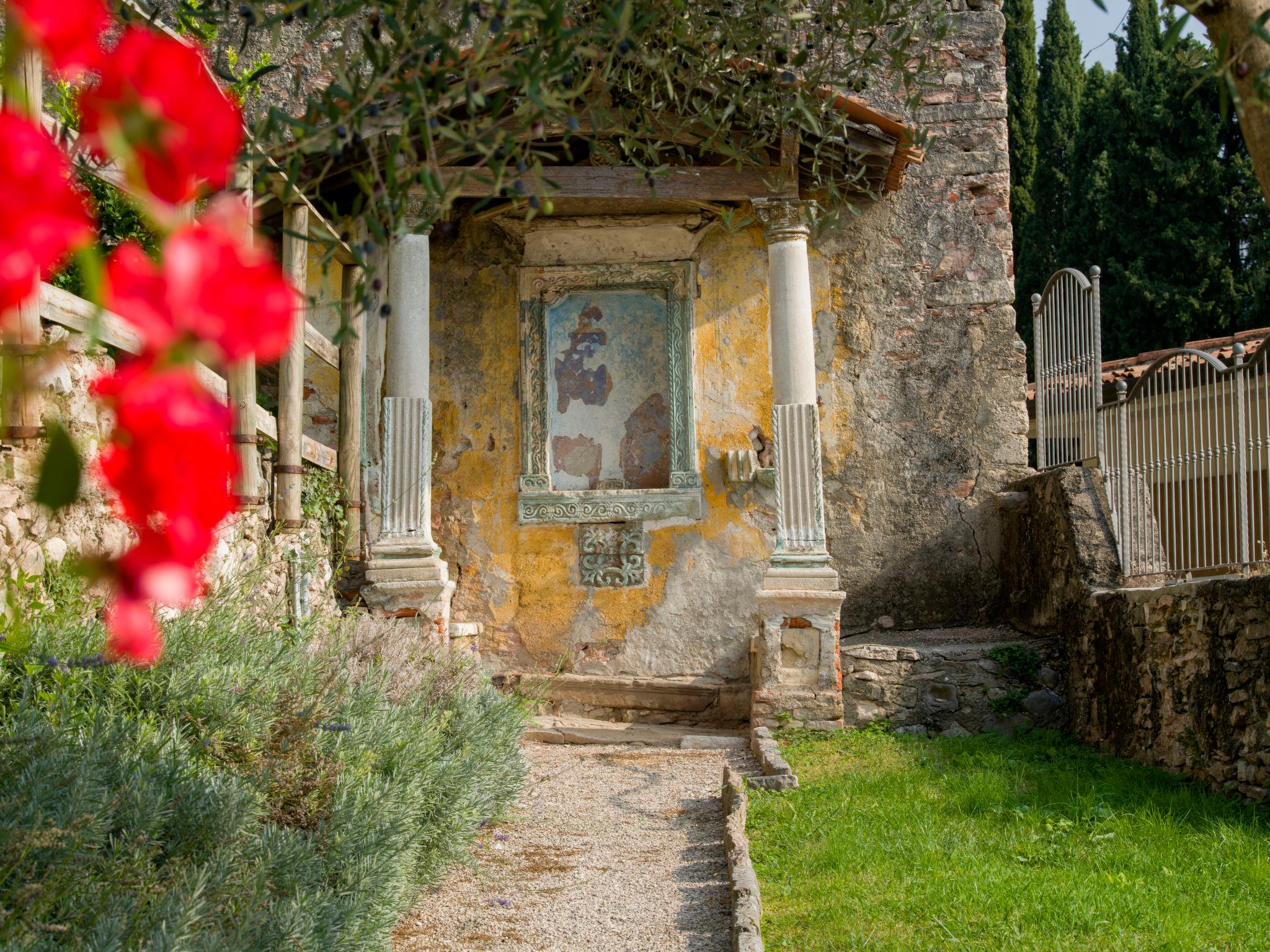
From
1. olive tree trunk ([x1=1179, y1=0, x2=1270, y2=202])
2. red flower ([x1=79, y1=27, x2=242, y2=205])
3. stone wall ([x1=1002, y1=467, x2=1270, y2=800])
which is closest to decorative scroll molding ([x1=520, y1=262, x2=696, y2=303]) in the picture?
stone wall ([x1=1002, y1=467, x2=1270, y2=800])

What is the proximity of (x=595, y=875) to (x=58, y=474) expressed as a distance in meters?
4.33

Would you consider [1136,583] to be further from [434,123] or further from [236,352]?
[236,352]

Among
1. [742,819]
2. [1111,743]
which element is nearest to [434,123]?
[742,819]

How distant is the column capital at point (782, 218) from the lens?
7895mm

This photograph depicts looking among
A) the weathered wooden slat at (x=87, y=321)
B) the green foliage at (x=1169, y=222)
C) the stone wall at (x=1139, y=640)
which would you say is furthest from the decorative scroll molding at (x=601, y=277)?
the green foliage at (x=1169, y=222)

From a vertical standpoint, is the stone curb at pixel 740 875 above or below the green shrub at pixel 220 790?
below

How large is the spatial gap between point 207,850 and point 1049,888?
2.82 metres

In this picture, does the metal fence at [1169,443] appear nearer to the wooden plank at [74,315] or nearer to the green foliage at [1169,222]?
the wooden plank at [74,315]

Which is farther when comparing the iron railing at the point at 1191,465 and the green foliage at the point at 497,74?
the iron railing at the point at 1191,465

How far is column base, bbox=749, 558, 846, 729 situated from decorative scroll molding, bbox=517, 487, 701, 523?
4.43 ft

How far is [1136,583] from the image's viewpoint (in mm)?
7113

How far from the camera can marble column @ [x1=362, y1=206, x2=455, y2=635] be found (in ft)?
24.3

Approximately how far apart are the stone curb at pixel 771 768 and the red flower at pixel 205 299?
5465mm

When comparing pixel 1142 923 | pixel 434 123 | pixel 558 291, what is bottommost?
pixel 1142 923
